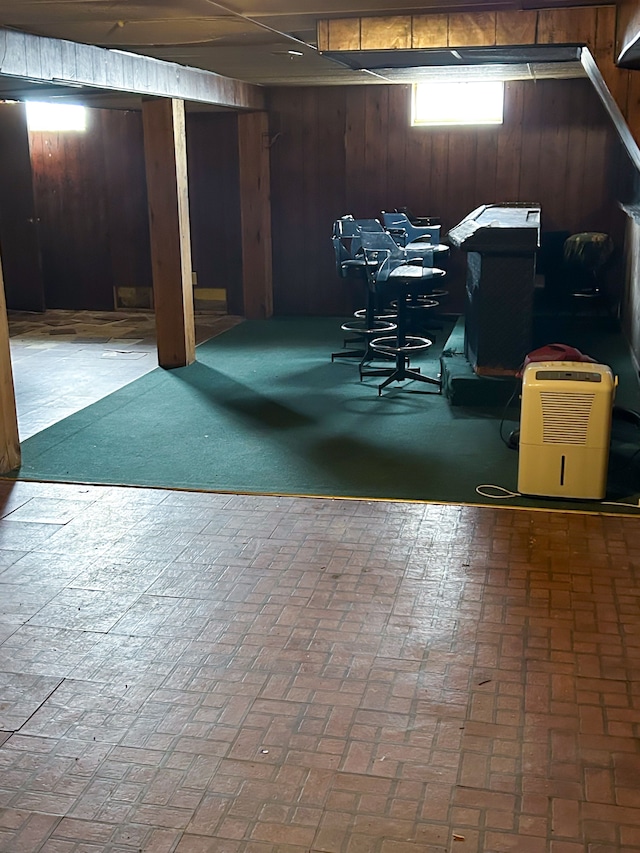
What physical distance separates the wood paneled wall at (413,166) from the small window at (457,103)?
0.12m

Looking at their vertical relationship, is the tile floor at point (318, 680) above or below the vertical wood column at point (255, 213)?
below

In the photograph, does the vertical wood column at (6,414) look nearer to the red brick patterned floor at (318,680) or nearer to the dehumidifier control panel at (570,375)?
the red brick patterned floor at (318,680)

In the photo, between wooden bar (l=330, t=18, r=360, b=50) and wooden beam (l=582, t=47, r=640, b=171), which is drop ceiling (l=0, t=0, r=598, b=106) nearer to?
wooden bar (l=330, t=18, r=360, b=50)

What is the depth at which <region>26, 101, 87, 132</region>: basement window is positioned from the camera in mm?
9844

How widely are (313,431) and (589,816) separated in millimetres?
3560

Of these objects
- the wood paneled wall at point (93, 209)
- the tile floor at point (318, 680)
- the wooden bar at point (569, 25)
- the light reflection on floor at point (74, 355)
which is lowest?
the tile floor at point (318, 680)

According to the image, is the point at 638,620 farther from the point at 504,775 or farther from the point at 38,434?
the point at 38,434

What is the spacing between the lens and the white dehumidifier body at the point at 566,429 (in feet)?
14.1

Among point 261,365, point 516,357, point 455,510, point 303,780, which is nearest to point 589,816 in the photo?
point 303,780

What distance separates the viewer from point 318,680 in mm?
2992

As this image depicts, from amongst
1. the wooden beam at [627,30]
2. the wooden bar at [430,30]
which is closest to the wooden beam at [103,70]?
the wooden bar at [430,30]

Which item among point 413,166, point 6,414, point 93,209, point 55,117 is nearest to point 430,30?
point 6,414

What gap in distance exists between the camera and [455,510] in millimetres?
4387

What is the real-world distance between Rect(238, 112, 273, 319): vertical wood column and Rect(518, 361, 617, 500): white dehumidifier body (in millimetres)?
5433
